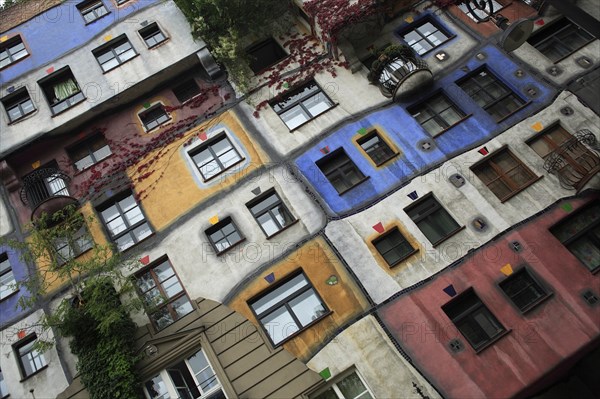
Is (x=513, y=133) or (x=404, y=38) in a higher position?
(x=404, y=38)

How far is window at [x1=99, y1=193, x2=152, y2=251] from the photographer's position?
15.6 metres

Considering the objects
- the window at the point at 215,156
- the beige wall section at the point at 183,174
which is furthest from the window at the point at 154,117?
the window at the point at 215,156

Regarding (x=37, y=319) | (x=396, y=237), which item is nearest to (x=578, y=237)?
(x=396, y=237)

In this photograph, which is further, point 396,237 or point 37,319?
point 37,319

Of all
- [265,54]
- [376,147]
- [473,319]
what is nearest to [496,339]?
[473,319]

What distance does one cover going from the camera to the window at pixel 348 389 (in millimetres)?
12125

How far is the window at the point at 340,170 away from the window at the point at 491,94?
4500 mm

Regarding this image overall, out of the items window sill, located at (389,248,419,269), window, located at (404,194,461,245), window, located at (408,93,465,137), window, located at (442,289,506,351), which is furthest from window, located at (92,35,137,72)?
window, located at (442,289,506,351)

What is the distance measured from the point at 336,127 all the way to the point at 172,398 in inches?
366

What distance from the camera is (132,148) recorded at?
17.1m

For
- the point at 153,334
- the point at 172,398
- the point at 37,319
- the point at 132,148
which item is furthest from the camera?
the point at 132,148

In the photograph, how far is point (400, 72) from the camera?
51.6 ft

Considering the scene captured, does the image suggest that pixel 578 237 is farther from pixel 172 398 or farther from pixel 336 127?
pixel 172 398

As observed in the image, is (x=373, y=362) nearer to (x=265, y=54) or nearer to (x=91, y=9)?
(x=265, y=54)
